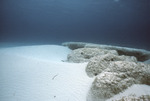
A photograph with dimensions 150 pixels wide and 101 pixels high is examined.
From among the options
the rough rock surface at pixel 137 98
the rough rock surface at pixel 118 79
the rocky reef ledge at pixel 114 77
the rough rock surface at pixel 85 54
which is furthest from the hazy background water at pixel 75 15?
the rough rock surface at pixel 137 98

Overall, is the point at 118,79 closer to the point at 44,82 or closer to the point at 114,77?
the point at 114,77

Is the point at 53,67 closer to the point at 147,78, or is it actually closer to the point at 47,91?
the point at 47,91

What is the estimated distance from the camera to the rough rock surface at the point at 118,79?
111 inches

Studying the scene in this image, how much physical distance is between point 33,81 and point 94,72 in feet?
7.48

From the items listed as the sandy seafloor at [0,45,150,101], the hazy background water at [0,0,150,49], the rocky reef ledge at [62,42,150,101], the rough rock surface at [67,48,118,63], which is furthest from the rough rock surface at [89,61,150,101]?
the hazy background water at [0,0,150,49]

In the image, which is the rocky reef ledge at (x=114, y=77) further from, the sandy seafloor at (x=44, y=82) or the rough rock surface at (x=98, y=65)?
the sandy seafloor at (x=44, y=82)

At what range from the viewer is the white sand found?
3158mm

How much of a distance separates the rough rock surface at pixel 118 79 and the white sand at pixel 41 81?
548mm

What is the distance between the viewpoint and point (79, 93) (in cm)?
326

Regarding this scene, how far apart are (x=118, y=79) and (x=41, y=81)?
261cm

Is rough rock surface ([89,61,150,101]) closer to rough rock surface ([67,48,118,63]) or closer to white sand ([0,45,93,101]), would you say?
white sand ([0,45,93,101])

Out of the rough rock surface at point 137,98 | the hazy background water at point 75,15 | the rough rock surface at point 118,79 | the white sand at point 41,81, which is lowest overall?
the white sand at point 41,81

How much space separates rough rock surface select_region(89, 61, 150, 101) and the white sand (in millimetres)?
548

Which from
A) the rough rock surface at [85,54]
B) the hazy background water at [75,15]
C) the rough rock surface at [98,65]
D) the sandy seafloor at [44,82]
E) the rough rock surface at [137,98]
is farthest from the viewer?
the hazy background water at [75,15]
